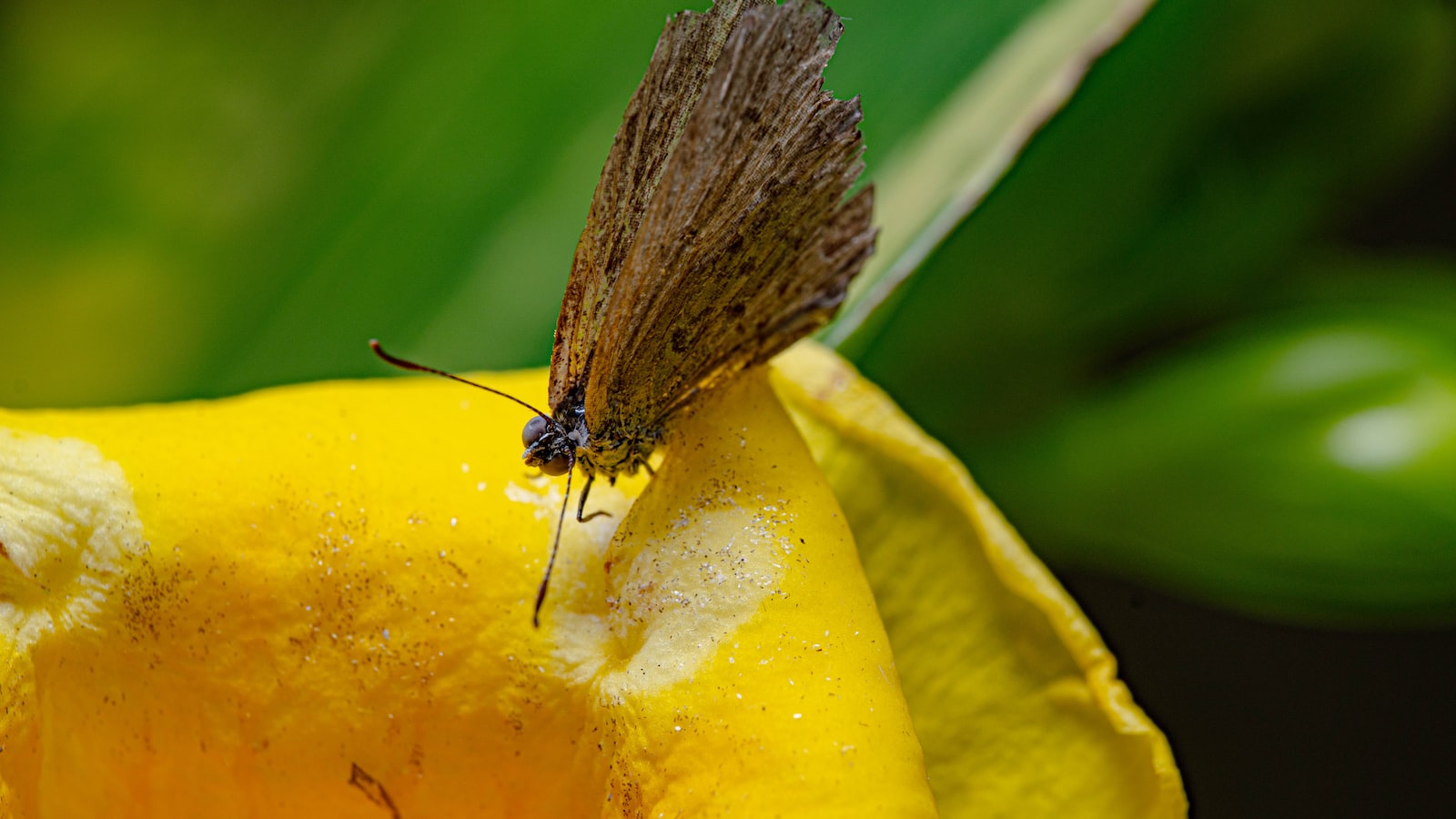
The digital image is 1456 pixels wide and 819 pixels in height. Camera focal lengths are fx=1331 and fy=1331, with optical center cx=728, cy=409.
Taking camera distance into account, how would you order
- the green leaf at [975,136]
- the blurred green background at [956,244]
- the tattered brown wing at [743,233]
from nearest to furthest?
the tattered brown wing at [743,233] → the green leaf at [975,136] → the blurred green background at [956,244]

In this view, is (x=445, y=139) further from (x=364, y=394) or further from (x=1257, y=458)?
(x=1257, y=458)

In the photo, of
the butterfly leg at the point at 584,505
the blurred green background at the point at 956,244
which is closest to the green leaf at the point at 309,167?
the blurred green background at the point at 956,244

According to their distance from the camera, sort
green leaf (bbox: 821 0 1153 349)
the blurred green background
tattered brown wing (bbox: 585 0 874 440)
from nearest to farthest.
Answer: tattered brown wing (bbox: 585 0 874 440) → green leaf (bbox: 821 0 1153 349) → the blurred green background

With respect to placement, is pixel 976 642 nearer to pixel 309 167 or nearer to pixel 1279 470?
pixel 1279 470

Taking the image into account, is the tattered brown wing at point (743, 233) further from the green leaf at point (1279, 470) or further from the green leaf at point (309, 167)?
the green leaf at point (1279, 470)

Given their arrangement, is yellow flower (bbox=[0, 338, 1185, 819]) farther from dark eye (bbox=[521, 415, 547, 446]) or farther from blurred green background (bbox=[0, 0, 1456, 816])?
blurred green background (bbox=[0, 0, 1456, 816])

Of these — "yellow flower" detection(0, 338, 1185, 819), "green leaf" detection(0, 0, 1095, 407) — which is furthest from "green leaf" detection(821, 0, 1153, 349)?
"yellow flower" detection(0, 338, 1185, 819)

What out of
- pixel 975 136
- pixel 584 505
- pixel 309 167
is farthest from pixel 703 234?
pixel 309 167
